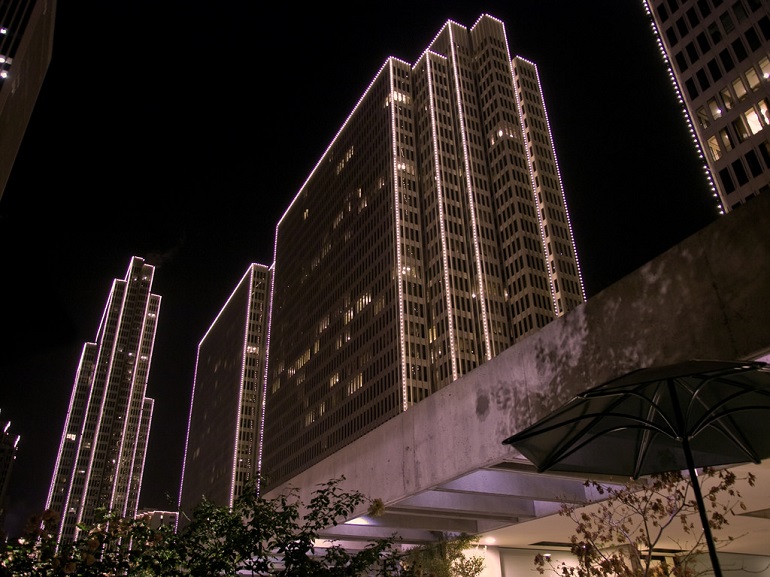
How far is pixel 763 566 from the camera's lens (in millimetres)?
17938

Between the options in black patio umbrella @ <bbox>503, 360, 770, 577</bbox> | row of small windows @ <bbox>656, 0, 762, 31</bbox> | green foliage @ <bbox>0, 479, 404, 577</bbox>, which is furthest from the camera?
row of small windows @ <bbox>656, 0, 762, 31</bbox>

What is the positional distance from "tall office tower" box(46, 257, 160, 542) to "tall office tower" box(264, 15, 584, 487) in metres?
69.4

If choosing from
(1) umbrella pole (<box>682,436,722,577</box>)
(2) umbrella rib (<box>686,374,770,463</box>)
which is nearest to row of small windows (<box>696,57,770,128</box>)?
(2) umbrella rib (<box>686,374,770,463</box>)

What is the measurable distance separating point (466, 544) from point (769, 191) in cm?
1045

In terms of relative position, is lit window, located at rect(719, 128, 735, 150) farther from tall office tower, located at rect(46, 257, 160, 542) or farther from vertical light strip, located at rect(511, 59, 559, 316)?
tall office tower, located at rect(46, 257, 160, 542)

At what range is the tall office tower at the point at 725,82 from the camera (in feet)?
172

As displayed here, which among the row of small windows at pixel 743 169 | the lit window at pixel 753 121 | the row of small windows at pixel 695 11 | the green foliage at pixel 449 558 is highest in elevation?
the row of small windows at pixel 695 11

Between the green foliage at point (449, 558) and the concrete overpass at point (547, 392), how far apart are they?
12.3 inches

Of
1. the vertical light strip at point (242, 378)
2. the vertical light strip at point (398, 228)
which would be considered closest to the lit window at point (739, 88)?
the vertical light strip at point (398, 228)

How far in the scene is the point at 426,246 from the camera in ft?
294

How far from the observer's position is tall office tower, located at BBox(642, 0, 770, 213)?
2068 inches

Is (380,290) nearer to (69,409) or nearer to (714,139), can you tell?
(714,139)

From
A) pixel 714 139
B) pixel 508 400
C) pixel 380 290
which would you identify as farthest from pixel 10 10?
pixel 508 400

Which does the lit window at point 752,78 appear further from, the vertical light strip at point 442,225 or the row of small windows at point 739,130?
the vertical light strip at point 442,225
